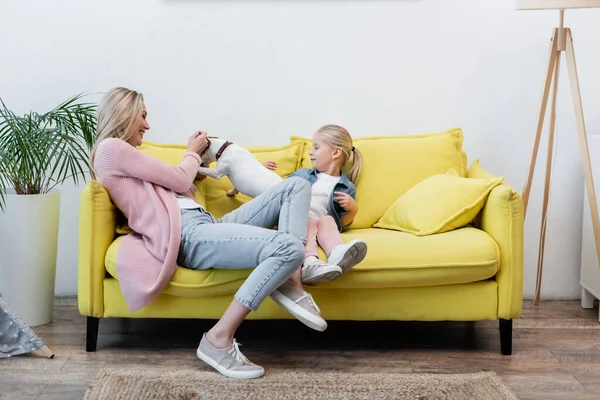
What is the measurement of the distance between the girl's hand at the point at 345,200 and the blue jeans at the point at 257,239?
0.87 ft

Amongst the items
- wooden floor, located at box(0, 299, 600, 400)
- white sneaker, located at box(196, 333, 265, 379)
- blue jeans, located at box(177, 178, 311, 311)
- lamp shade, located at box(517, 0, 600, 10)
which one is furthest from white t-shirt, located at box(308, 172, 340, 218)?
lamp shade, located at box(517, 0, 600, 10)

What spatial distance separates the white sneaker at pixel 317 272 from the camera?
2.45 m

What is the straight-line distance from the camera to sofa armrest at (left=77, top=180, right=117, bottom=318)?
2.57m

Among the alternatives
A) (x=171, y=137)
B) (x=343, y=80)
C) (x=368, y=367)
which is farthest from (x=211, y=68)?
(x=368, y=367)

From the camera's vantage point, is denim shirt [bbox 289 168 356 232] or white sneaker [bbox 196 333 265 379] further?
denim shirt [bbox 289 168 356 232]

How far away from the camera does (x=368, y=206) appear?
309 centimetres

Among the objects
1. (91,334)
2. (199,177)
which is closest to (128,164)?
(199,177)

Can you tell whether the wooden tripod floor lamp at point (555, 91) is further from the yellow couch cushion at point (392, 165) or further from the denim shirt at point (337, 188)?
the denim shirt at point (337, 188)

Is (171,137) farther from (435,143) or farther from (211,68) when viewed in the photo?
(435,143)

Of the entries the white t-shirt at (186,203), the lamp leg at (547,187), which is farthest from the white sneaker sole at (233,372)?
the lamp leg at (547,187)

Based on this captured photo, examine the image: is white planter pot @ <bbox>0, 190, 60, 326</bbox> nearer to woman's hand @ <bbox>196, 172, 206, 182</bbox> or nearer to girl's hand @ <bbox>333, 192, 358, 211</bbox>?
woman's hand @ <bbox>196, 172, 206, 182</bbox>

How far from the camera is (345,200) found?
2.87m

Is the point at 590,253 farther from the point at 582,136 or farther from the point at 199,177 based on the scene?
the point at 199,177

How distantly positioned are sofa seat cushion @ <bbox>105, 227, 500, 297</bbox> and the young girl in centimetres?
9
